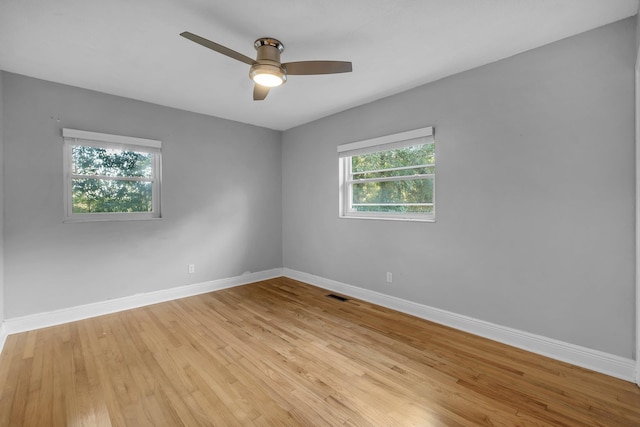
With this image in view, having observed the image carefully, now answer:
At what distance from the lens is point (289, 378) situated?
2102 millimetres

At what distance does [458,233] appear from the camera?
2961mm

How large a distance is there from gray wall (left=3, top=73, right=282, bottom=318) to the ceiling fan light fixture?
224cm

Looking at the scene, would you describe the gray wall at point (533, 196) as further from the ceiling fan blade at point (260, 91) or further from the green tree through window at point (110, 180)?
the green tree through window at point (110, 180)

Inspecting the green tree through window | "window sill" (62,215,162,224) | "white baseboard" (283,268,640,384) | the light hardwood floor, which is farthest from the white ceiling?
the light hardwood floor

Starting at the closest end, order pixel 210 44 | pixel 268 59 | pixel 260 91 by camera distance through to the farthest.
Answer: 1. pixel 210 44
2. pixel 268 59
3. pixel 260 91

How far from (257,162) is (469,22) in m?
3.56

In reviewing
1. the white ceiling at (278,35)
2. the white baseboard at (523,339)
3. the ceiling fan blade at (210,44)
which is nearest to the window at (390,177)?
the white ceiling at (278,35)

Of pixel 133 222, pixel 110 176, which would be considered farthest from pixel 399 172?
pixel 110 176

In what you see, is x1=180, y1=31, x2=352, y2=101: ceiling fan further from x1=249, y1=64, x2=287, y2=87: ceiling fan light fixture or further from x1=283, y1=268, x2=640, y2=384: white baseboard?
x1=283, y1=268, x2=640, y2=384: white baseboard

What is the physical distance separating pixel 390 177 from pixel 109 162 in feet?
11.5

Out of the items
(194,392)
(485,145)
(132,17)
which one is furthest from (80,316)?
(485,145)

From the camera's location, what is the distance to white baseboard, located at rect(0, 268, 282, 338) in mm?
2910

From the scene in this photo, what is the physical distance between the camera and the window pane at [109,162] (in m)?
3.30

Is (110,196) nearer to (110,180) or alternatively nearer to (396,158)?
(110,180)
